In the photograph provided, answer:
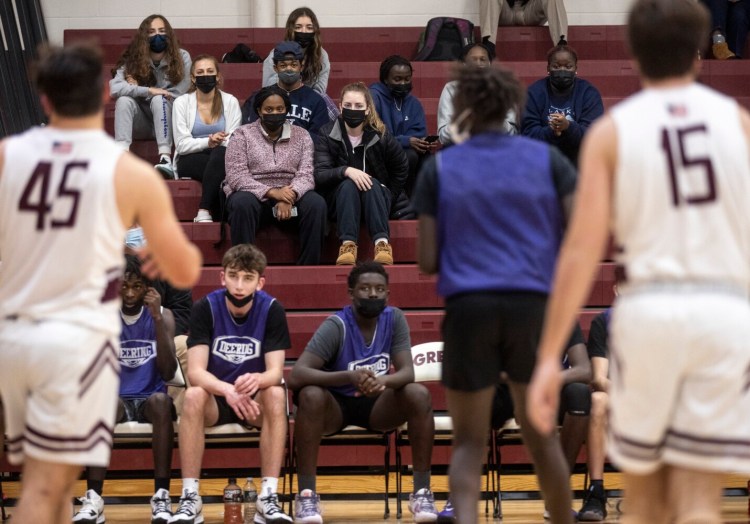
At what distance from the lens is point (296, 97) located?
8.02 metres

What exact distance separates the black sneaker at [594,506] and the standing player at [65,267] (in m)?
3.08

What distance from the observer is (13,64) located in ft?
28.8

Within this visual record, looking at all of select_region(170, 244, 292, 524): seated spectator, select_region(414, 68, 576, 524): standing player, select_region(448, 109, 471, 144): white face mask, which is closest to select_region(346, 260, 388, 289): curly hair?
select_region(170, 244, 292, 524): seated spectator

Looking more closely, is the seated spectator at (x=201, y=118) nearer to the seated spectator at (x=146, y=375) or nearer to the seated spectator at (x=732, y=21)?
the seated spectator at (x=146, y=375)

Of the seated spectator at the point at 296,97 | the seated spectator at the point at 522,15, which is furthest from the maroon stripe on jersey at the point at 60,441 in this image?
the seated spectator at the point at 522,15

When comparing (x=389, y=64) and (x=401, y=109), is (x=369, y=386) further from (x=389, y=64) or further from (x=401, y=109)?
(x=389, y=64)

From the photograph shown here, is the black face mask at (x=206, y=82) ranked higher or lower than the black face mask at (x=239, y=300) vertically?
higher

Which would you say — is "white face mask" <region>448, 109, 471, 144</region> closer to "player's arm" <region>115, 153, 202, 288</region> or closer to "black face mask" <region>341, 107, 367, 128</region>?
"player's arm" <region>115, 153, 202, 288</region>

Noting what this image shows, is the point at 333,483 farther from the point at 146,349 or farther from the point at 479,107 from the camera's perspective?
the point at 479,107

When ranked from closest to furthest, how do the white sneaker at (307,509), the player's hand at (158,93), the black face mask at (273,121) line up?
the white sneaker at (307,509) < the black face mask at (273,121) < the player's hand at (158,93)

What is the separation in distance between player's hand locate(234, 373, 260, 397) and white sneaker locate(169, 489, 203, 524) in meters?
0.53

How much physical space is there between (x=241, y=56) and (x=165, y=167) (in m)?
1.97

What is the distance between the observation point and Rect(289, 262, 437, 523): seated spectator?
5414 millimetres

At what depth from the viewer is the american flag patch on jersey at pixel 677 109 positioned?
2602mm
